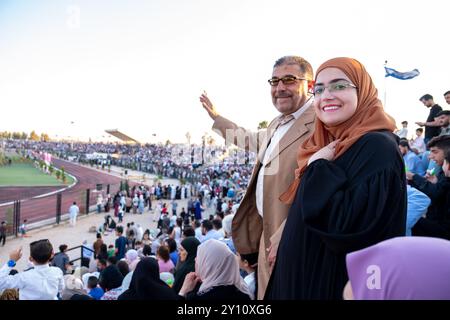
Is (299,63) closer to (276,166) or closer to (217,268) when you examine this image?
(276,166)

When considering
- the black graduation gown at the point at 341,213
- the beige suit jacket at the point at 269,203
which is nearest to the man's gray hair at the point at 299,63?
the beige suit jacket at the point at 269,203

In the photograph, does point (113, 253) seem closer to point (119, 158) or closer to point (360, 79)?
point (360, 79)

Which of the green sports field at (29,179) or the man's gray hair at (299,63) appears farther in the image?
the green sports field at (29,179)

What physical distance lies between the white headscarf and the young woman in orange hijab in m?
0.67

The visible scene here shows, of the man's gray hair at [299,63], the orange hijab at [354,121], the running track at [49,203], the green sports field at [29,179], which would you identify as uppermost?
the man's gray hair at [299,63]

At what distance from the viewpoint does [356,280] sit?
1.10m

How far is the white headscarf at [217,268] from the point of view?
94.4 inches

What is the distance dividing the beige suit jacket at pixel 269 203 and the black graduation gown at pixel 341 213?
363 millimetres

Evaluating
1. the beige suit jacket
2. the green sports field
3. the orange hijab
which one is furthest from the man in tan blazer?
the green sports field

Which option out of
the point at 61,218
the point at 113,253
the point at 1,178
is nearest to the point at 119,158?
the point at 1,178

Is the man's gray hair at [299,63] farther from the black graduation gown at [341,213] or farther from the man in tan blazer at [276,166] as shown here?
the black graduation gown at [341,213]

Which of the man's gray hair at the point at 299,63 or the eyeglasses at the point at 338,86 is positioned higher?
the man's gray hair at the point at 299,63

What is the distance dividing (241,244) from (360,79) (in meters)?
1.34

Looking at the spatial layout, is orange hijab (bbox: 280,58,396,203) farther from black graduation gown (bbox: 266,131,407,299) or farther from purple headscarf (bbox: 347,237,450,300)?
purple headscarf (bbox: 347,237,450,300)
